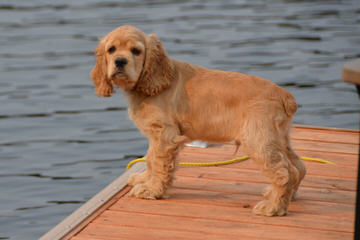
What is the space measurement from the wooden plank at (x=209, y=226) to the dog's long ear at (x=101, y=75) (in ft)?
2.77

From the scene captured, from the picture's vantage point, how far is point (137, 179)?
5.20 m

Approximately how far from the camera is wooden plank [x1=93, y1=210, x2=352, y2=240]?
4.29m

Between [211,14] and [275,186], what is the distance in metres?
12.0

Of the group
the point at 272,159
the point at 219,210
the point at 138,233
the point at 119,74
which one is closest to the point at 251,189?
the point at 219,210

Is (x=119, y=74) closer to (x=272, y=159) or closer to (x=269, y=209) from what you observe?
(x=272, y=159)

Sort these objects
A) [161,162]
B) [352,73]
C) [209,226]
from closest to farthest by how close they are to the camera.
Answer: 1. [352,73]
2. [209,226]
3. [161,162]

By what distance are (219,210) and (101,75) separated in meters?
1.24

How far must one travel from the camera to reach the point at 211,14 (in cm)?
1614

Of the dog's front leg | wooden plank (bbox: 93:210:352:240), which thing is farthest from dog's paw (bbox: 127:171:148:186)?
wooden plank (bbox: 93:210:352:240)

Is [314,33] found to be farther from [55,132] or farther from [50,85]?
[55,132]

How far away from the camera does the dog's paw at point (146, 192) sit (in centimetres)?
489

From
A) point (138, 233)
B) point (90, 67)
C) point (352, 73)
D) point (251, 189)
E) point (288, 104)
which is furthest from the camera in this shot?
point (90, 67)

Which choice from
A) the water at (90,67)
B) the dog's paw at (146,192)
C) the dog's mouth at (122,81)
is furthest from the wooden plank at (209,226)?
the water at (90,67)

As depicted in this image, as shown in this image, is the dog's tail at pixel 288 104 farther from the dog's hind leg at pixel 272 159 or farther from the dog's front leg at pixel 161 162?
the dog's front leg at pixel 161 162
